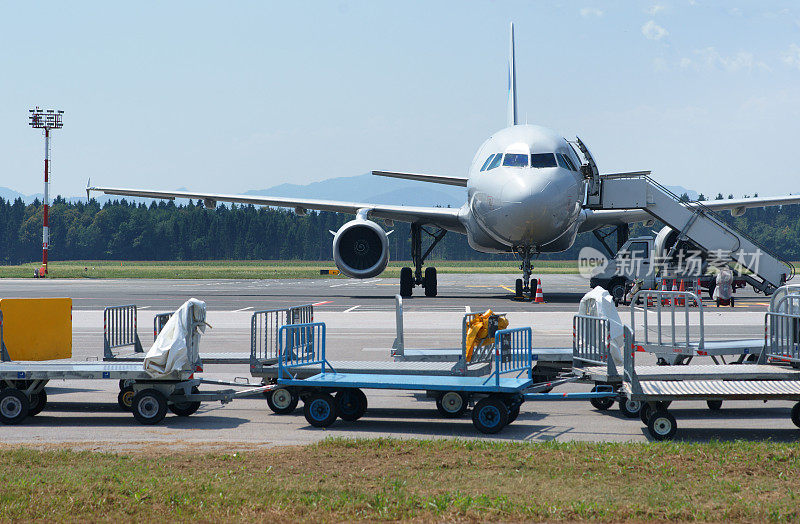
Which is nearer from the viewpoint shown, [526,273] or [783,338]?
[783,338]

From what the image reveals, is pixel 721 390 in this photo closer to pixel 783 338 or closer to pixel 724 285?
pixel 783 338

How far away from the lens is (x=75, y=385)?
12.9 m

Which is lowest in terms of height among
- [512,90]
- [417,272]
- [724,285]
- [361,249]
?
[724,285]

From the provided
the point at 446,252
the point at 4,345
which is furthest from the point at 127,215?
the point at 4,345

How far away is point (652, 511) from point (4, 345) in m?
9.13

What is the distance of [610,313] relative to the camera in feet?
34.6

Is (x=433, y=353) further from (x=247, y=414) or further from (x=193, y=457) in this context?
(x=193, y=457)

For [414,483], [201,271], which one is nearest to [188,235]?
[201,271]

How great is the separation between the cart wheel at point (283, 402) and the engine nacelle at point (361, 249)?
60.1 feet

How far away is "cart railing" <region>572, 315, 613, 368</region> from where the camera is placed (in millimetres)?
10383

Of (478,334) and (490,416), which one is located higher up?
(478,334)

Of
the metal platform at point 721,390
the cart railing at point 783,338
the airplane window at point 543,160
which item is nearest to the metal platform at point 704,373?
the metal platform at point 721,390

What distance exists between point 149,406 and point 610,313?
5859 millimetres

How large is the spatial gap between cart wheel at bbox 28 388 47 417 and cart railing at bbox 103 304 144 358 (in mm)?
1732
